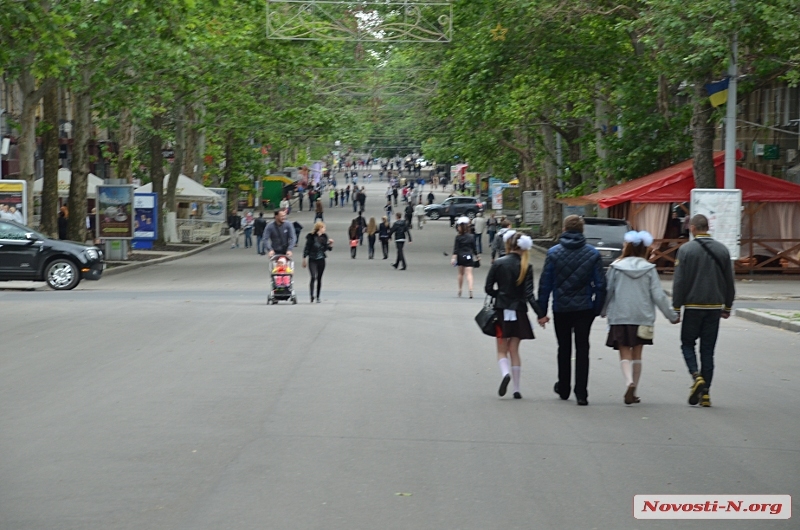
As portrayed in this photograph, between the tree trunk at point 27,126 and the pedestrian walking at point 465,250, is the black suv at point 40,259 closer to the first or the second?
the tree trunk at point 27,126

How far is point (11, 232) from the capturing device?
87.3 ft

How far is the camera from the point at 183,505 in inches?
258

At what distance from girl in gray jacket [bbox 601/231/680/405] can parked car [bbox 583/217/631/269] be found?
21546 mm

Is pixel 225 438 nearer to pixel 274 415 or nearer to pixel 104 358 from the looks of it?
pixel 274 415

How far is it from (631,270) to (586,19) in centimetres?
2327

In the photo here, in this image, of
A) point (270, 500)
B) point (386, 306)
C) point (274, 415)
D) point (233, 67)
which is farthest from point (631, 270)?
point (233, 67)

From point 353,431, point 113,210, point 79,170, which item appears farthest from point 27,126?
point 353,431

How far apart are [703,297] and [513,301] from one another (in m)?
1.66

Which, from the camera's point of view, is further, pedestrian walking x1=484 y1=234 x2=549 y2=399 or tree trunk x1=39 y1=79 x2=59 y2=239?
tree trunk x1=39 y1=79 x2=59 y2=239

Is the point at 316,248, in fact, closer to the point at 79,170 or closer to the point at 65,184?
the point at 79,170

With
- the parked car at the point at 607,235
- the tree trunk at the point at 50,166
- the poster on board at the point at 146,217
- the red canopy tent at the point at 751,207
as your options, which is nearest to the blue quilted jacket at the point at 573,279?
the parked car at the point at 607,235

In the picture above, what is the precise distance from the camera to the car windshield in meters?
32.4

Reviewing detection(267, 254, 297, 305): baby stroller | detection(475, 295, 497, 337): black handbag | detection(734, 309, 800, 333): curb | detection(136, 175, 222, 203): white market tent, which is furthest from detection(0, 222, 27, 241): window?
detection(136, 175, 222, 203): white market tent

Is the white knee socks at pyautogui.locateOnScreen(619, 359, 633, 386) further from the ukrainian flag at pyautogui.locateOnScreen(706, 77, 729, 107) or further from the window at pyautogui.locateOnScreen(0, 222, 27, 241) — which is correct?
the window at pyautogui.locateOnScreen(0, 222, 27, 241)
